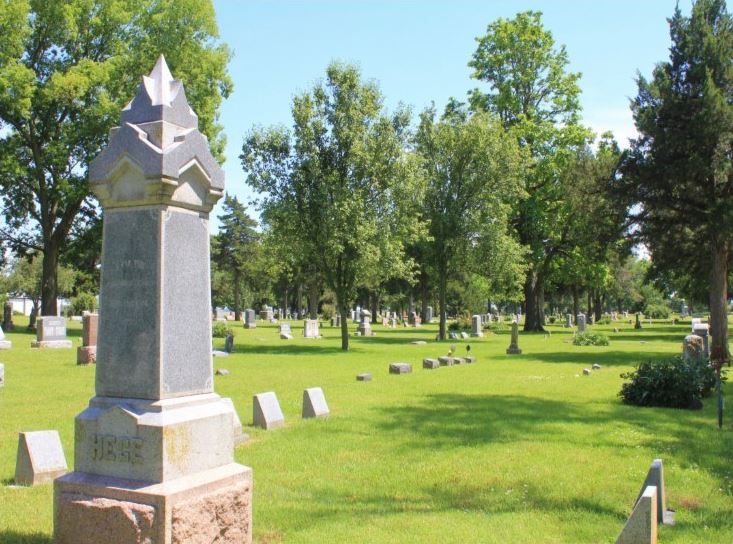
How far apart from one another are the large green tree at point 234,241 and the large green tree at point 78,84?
3238 centimetres

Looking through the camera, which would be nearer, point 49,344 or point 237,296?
point 49,344

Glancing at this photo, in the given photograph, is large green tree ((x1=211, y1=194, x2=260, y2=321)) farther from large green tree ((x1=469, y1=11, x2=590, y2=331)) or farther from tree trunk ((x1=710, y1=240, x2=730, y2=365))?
tree trunk ((x1=710, y1=240, x2=730, y2=365))

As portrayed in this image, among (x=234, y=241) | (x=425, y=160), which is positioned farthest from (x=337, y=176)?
(x=234, y=241)

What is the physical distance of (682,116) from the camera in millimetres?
23594

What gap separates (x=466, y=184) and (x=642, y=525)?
32.3 meters

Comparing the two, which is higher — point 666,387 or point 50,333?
point 50,333

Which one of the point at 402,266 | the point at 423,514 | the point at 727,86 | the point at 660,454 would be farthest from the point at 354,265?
the point at 423,514

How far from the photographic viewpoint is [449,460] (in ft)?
28.5

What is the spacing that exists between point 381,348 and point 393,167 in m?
8.10

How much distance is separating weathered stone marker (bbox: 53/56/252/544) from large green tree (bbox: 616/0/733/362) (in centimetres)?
2148

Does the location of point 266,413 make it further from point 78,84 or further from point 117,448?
point 78,84

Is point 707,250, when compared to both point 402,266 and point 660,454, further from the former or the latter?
point 660,454

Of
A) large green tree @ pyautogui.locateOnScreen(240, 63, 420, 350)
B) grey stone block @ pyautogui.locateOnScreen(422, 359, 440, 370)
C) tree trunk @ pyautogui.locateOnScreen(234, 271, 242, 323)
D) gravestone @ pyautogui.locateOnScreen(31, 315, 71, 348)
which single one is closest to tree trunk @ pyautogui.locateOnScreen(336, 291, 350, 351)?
large green tree @ pyautogui.locateOnScreen(240, 63, 420, 350)

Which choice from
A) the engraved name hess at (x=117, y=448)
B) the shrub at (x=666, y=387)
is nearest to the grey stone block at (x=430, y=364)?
the shrub at (x=666, y=387)
